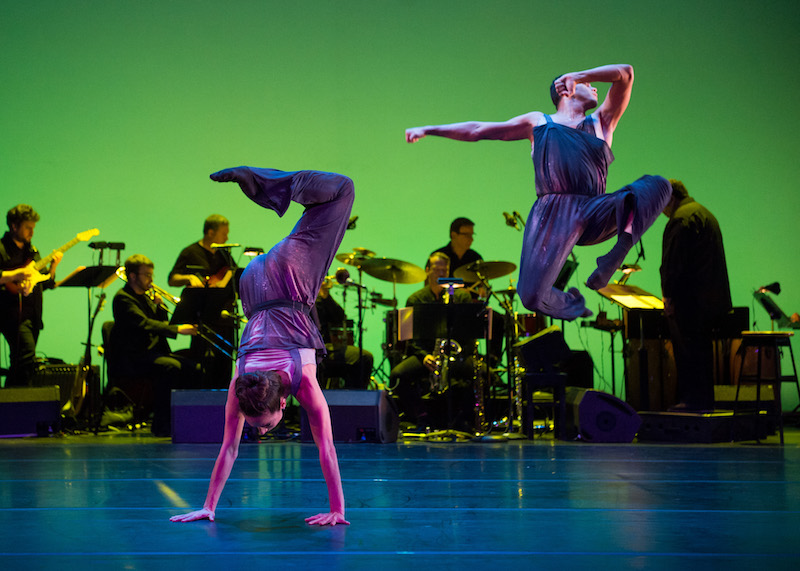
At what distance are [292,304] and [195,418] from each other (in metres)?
4.11

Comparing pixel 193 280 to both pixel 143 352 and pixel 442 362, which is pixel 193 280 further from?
pixel 442 362

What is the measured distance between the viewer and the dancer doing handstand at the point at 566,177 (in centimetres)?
437

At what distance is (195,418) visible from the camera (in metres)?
7.86

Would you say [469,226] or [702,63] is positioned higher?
[702,63]

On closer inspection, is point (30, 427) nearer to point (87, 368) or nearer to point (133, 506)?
point (87, 368)

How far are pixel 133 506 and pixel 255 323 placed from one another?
1262 millimetres

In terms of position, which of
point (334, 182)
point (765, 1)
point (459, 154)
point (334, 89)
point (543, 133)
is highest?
point (765, 1)

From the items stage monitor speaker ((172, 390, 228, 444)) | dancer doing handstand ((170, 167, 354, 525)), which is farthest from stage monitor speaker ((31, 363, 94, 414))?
dancer doing handstand ((170, 167, 354, 525))

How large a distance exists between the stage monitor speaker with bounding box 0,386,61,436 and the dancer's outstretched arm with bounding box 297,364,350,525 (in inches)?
203

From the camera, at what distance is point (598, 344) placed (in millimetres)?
10102

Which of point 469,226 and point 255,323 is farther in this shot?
point 469,226

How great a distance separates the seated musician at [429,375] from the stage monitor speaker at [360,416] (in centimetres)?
77

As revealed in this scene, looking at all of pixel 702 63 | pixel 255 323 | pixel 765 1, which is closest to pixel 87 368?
pixel 255 323

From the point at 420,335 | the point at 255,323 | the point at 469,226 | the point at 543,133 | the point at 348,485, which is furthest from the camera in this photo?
the point at 469,226
